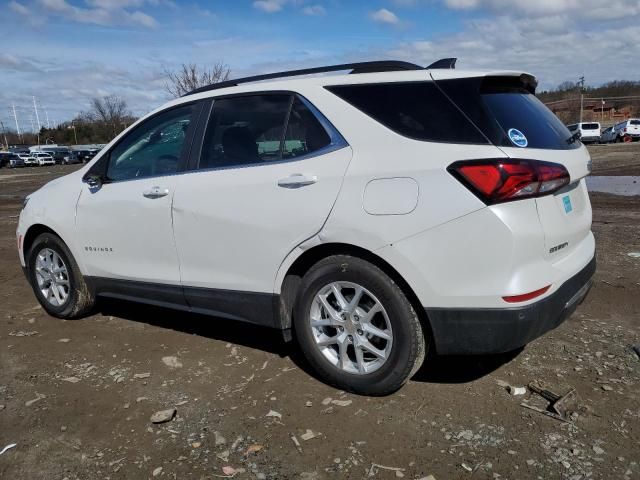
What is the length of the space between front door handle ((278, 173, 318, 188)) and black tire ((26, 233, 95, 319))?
2.33 meters

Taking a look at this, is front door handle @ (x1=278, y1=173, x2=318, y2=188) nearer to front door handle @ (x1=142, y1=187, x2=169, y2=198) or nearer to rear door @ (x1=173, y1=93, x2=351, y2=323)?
rear door @ (x1=173, y1=93, x2=351, y2=323)

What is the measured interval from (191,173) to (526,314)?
232cm

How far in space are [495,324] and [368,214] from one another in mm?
863

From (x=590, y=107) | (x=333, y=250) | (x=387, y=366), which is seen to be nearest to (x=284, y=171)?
(x=333, y=250)

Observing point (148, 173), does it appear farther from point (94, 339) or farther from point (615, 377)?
point (615, 377)

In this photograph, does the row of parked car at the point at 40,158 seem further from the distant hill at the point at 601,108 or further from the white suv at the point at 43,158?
the distant hill at the point at 601,108

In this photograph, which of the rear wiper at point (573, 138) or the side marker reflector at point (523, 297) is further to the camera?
the rear wiper at point (573, 138)

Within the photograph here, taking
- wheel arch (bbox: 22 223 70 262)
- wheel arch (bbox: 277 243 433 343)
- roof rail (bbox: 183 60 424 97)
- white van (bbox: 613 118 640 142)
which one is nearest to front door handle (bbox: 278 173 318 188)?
wheel arch (bbox: 277 243 433 343)

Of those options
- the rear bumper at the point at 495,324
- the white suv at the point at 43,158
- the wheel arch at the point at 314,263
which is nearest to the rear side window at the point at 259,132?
the wheel arch at the point at 314,263

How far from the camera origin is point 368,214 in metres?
3.02

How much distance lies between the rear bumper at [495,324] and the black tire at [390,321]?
0.14 metres

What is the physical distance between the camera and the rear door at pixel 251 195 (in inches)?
129

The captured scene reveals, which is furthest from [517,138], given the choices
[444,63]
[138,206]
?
[138,206]

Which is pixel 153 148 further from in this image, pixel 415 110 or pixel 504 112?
pixel 504 112
